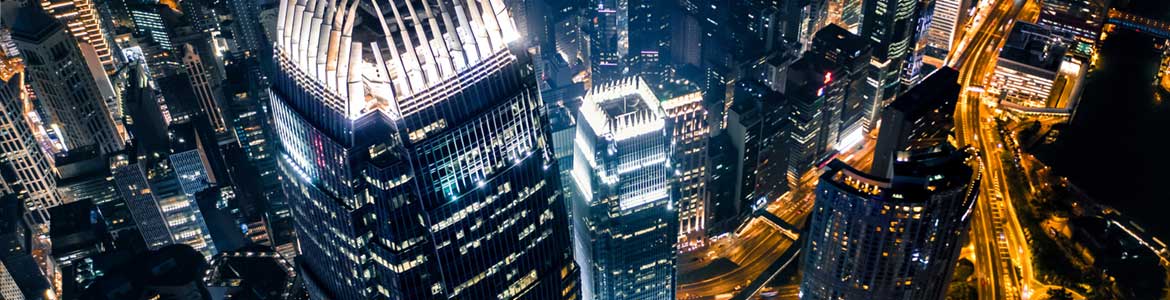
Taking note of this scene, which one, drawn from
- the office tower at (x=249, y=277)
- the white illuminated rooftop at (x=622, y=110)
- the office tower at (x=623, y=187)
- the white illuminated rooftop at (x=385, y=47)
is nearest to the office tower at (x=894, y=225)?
the office tower at (x=623, y=187)

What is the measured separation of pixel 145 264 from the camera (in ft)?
643

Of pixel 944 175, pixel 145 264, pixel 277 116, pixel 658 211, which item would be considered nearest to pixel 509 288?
pixel 277 116

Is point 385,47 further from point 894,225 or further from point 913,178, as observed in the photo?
point 894,225

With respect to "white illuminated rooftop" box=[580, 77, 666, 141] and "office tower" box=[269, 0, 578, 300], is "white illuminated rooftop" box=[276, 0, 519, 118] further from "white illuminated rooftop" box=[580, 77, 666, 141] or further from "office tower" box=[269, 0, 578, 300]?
"white illuminated rooftop" box=[580, 77, 666, 141]

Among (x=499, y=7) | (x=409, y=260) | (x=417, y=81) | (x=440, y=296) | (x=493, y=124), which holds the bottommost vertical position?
(x=440, y=296)

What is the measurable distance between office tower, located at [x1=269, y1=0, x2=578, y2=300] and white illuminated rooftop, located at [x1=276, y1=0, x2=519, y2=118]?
0.50 feet

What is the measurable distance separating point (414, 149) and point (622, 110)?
2506 inches

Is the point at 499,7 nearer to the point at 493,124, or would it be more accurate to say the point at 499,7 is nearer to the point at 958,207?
the point at 493,124

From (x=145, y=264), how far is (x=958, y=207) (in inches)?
6379

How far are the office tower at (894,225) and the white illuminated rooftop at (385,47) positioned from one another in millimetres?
79325

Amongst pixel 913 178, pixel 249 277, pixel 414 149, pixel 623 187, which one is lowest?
pixel 249 277

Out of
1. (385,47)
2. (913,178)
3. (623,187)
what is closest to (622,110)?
(623,187)

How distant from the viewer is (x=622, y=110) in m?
161

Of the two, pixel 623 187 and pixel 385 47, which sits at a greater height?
pixel 385 47
